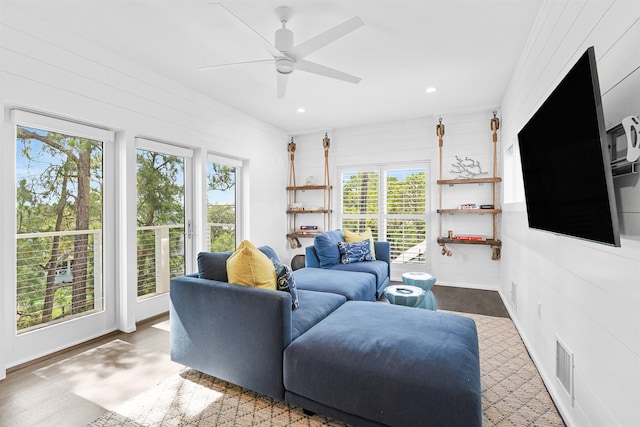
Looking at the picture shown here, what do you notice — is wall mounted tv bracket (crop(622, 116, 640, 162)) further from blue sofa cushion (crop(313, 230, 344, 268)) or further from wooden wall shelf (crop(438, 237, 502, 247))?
wooden wall shelf (crop(438, 237, 502, 247))

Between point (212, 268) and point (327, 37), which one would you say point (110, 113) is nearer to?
point (212, 268)

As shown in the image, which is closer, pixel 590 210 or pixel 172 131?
pixel 590 210

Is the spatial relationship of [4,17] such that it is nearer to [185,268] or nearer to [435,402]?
[185,268]

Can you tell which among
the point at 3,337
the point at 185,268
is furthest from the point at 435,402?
the point at 185,268

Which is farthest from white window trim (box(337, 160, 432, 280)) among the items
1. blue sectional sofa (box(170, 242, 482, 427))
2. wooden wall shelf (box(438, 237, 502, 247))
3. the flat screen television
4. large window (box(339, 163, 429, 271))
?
the flat screen television

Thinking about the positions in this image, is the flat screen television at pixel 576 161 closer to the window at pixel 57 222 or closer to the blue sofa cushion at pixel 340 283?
the blue sofa cushion at pixel 340 283

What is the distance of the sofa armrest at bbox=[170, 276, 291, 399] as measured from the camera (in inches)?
73.5

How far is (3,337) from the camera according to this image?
7.64 feet

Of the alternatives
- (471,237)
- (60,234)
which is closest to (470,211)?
(471,237)

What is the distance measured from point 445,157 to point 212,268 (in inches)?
158

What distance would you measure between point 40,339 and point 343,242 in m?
3.27

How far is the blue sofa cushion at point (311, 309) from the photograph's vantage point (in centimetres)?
205

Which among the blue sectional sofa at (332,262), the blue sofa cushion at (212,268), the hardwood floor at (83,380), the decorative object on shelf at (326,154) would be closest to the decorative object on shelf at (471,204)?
the blue sectional sofa at (332,262)

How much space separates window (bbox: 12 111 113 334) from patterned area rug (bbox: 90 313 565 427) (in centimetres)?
142
